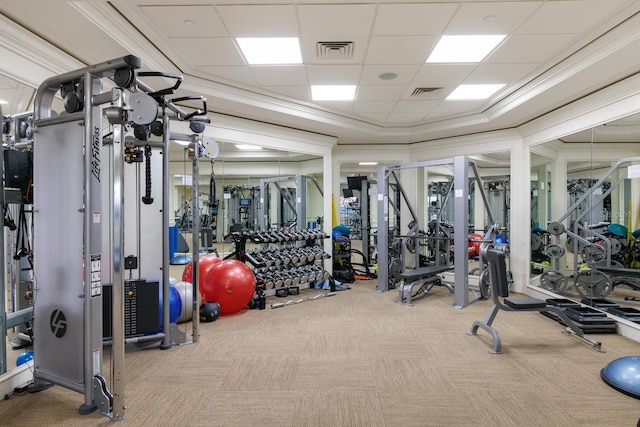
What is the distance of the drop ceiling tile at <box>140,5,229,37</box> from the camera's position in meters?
2.95

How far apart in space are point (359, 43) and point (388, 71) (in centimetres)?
81

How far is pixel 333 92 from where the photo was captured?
5035 mm

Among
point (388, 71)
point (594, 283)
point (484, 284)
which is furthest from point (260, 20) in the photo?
point (594, 283)

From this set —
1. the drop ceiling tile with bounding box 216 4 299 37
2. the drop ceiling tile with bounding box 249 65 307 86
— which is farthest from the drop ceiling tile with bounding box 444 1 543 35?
the drop ceiling tile with bounding box 249 65 307 86

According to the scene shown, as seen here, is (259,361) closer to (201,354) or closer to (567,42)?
(201,354)

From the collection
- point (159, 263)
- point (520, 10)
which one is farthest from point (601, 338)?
point (159, 263)

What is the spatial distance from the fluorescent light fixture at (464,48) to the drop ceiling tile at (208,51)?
206cm

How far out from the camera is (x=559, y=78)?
4.07m

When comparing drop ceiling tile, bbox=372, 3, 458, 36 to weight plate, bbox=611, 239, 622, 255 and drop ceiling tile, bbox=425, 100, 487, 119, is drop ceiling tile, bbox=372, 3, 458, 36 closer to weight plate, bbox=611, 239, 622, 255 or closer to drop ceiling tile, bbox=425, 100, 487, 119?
drop ceiling tile, bbox=425, 100, 487, 119

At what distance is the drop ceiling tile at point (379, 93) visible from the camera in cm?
484

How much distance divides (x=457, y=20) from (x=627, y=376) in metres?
3.06

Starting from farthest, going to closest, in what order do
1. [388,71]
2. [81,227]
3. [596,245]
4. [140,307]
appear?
[596,245]
[388,71]
[140,307]
[81,227]

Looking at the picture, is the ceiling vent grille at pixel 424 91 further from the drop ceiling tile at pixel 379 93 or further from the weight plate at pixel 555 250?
the weight plate at pixel 555 250

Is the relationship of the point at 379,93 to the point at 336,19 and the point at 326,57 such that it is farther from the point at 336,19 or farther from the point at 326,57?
the point at 336,19
